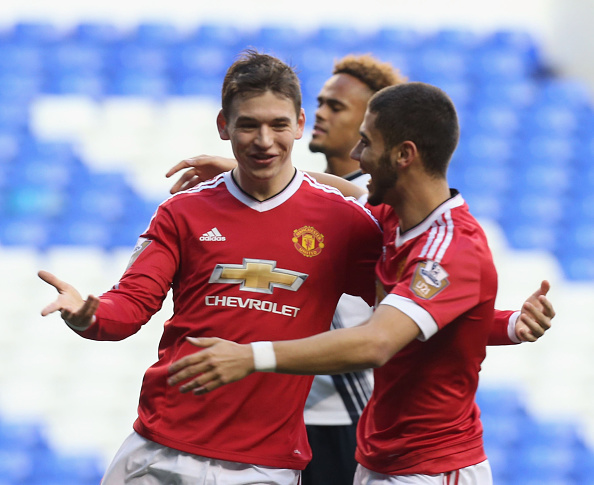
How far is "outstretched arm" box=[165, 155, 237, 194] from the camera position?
318 centimetres

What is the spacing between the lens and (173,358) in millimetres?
2703

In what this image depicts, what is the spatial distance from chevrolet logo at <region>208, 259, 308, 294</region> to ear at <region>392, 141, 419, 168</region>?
0.47 m

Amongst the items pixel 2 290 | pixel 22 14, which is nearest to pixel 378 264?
pixel 2 290

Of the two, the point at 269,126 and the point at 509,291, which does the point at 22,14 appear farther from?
the point at 269,126

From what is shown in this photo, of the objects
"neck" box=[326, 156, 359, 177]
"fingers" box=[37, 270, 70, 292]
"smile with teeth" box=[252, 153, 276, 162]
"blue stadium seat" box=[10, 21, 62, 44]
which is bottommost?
"fingers" box=[37, 270, 70, 292]

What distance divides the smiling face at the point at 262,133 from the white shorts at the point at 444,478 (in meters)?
0.96

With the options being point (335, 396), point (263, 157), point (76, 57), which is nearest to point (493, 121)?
point (76, 57)

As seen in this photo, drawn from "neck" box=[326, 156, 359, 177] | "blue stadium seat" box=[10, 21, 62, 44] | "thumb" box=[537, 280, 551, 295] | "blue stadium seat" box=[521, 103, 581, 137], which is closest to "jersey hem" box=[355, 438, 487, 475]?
"thumb" box=[537, 280, 551, 295]

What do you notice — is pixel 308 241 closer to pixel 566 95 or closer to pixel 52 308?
pixel 52 308

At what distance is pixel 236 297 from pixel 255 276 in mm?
85

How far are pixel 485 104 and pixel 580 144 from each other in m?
1.05

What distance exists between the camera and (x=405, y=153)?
8.95ft

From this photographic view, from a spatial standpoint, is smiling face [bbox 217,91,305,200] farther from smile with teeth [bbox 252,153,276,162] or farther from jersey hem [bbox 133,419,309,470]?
jersey hem [bbox 133,419,309,470]

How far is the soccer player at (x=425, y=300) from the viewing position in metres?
2.52
